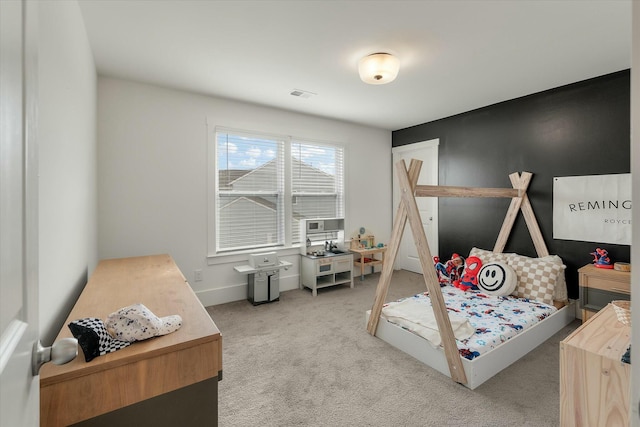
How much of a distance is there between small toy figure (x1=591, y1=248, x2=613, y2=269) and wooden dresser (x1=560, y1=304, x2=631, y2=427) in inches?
74.0

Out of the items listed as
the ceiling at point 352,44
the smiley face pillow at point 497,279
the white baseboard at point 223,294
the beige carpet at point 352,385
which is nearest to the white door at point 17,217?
the beige carpet at point 352,385

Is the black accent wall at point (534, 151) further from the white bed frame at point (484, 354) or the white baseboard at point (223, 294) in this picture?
the white baseboard at point (223, 294)

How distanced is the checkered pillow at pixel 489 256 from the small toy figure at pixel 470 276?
0.12 metres

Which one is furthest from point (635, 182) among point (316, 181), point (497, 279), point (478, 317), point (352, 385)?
point (316, 181)

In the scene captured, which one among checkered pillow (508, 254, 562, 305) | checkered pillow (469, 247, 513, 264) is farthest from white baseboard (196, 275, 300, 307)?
checkered pillow (508, 254, 562, 305)

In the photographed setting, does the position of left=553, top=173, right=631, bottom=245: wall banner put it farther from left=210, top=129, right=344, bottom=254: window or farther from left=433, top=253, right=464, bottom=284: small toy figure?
left=210, top=129, right=344, bottom=254: window

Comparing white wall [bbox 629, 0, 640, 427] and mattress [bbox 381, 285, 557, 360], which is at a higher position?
white wall [bbox 629, 0, 640, 427]

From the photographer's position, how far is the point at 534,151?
11.7ft

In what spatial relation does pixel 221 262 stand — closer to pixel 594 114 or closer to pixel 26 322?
pixel 26 322

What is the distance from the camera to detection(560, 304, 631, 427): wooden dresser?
1.29m

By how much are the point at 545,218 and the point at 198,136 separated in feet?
13.7

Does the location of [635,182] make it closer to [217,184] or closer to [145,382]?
[145,382]

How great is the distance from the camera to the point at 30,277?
660 millimetres

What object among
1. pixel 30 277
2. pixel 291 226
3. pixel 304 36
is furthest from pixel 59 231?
pixel 291 226
